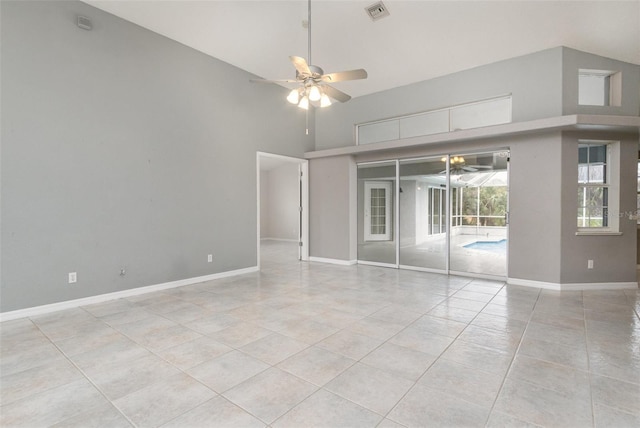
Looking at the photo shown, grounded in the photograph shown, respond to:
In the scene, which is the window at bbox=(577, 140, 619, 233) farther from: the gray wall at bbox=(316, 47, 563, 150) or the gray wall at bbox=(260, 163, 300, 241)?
the gray wall at bbox=(260, 163, 300, 241)

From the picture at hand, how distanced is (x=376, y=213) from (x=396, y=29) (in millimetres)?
3616

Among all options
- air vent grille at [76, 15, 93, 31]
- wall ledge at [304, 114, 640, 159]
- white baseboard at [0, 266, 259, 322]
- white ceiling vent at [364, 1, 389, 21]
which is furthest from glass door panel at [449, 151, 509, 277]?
air vent grille at [76, 15, 93, 31]

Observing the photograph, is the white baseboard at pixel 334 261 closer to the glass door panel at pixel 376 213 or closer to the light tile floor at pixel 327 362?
the glass door panel at pixel 376 213

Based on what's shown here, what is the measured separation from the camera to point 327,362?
7.81 feet

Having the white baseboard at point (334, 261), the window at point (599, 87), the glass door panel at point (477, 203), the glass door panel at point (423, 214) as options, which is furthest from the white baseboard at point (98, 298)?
the window at point (599, 87)

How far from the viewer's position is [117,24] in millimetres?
4051

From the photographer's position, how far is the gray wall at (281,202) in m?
10.9

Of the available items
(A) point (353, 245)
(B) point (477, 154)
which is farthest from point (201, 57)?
(B) point (477, 154)

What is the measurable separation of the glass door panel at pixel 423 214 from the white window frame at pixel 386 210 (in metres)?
0.28

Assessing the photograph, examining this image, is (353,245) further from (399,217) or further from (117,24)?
(117,24)

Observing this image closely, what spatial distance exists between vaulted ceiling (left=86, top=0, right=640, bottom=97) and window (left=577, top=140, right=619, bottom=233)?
1.43m

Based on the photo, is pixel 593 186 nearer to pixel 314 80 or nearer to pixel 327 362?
pixel 314 80

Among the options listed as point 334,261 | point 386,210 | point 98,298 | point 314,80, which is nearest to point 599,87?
point 386,210

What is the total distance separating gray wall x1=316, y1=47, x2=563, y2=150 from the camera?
15.1 feet
